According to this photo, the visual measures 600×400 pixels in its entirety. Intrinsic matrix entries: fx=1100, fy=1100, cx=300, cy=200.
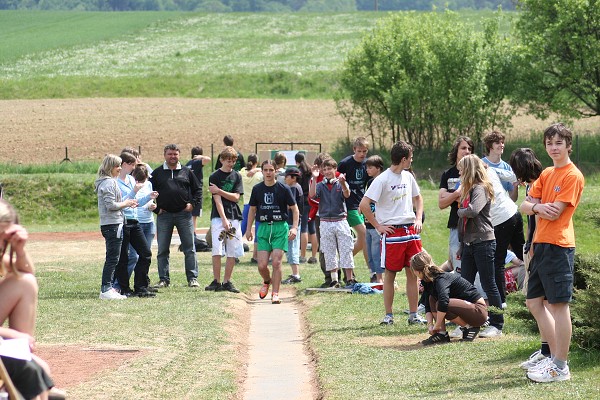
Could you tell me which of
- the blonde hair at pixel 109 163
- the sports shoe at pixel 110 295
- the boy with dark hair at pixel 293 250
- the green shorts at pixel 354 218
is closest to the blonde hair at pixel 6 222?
the blonde hair at pixel 109 163

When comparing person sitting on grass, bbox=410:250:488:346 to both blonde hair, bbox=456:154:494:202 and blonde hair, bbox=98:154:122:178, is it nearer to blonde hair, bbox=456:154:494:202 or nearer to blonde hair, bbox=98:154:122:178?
blonde hair, bbox=456:154:494:202

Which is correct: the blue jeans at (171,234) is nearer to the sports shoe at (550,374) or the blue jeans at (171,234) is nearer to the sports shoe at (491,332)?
the sports shoe at (491,332)

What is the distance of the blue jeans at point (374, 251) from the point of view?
15.3 meters

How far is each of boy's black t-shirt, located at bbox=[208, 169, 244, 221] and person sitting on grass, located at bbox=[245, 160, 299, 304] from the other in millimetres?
924

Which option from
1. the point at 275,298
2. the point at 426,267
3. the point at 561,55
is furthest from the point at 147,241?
the point at 561,55

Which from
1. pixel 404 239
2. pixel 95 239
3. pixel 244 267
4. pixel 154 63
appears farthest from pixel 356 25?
pixel 404 239

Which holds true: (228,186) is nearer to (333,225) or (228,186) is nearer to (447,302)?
(333,225)

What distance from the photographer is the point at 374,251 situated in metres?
15.5

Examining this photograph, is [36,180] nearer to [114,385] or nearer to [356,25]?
[114,385]

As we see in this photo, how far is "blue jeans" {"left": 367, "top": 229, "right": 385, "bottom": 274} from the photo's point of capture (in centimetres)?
1533

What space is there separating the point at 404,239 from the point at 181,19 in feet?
285

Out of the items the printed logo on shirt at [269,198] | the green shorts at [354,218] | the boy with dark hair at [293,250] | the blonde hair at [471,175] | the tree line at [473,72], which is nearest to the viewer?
the blonde hair at [471,175]

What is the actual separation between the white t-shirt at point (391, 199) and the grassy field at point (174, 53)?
159 feet

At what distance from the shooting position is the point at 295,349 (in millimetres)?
11320
